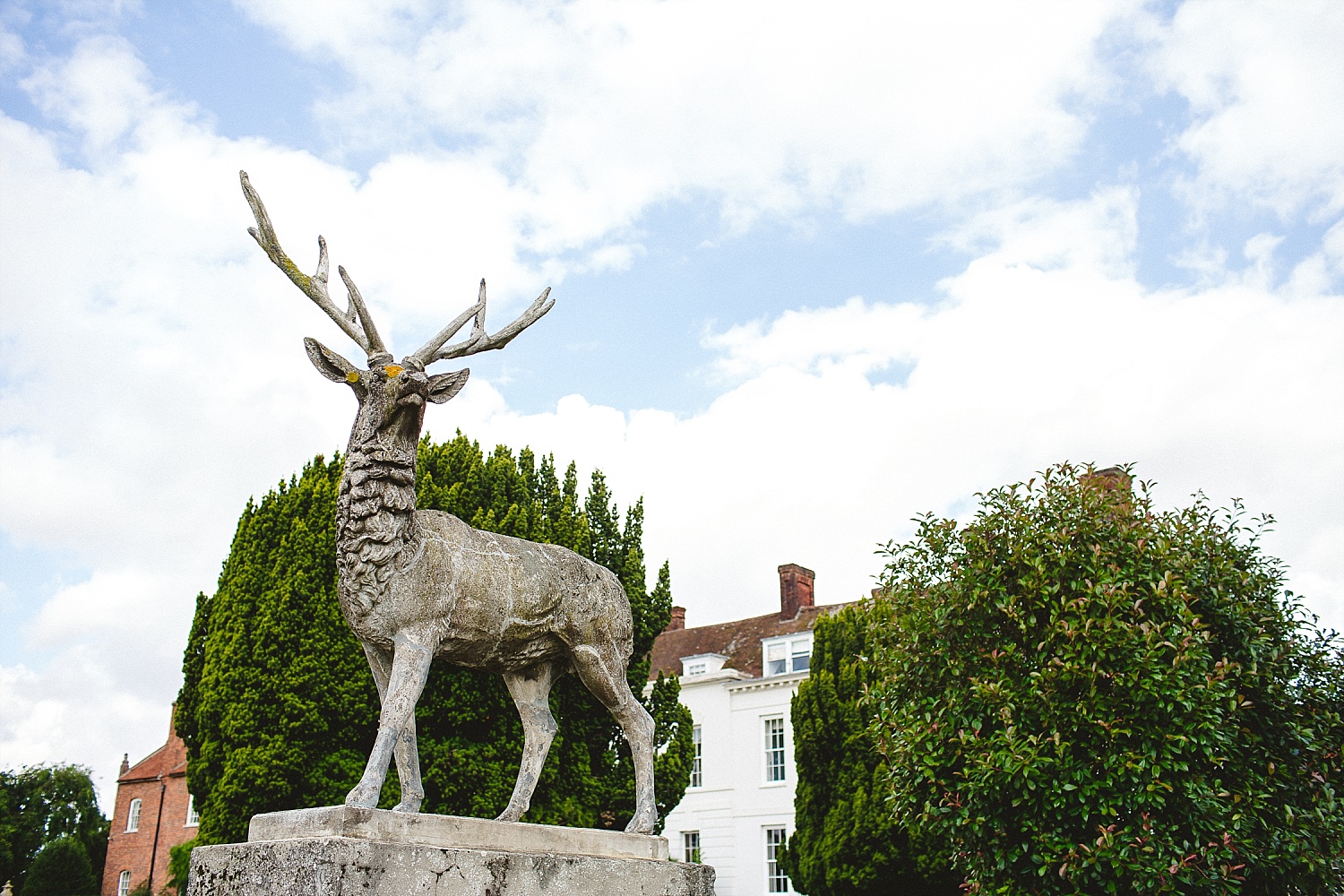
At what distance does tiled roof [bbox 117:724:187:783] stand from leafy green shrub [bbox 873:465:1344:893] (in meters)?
32.9

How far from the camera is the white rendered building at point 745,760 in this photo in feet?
108

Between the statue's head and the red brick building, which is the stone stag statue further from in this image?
the red brick building

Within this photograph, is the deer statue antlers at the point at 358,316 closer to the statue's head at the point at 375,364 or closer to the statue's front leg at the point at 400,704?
the statue's head at the point at 375,364

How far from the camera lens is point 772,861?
3247cm

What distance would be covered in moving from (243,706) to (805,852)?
38.2ft

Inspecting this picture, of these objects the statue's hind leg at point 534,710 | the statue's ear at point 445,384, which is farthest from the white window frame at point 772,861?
the statue's ear at point 445,384

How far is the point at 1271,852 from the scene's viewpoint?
959cm

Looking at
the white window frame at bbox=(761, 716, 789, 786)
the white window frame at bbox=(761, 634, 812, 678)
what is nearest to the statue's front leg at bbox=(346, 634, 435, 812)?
the white window frame at bbox=(761, 716, 789, 786)

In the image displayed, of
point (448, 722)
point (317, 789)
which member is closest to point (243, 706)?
point (317, 789)

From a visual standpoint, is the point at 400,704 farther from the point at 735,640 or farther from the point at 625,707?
the point at 735,640

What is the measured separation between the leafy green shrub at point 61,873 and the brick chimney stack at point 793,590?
2678cm

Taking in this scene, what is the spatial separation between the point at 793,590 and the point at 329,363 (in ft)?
105

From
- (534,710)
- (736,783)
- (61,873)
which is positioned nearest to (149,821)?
(61,873)

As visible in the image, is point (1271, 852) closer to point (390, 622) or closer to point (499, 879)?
point (499, 879)
